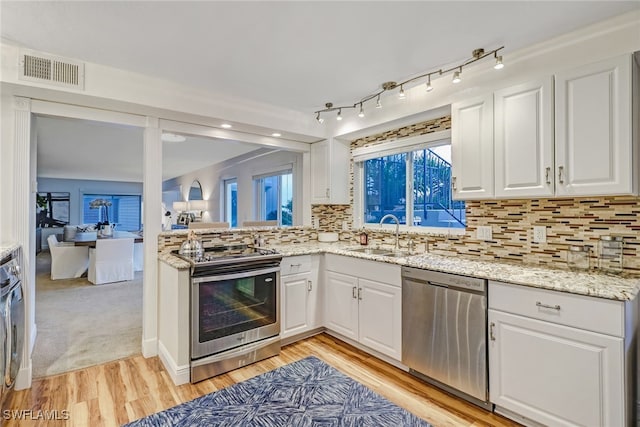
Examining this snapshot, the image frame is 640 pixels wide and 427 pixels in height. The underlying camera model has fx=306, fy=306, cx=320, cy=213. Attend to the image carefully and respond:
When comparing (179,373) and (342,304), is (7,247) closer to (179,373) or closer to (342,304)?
(179,373)

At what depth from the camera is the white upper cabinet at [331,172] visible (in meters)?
3.70

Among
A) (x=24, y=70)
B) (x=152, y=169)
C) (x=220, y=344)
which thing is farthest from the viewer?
(x=152, y=169)

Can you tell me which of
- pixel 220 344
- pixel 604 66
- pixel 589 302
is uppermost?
pixel 604 66

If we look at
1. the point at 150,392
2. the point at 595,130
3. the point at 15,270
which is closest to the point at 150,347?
the point at 150,392

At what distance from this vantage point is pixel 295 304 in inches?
119

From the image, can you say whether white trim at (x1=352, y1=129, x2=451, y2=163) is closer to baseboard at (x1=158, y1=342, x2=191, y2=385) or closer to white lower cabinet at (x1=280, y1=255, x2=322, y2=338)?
white lower cabinet at (x1=280, y1=255, x2=322, y2=338)

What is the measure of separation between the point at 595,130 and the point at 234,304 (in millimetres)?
2776

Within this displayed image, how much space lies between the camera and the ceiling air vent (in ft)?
6.84

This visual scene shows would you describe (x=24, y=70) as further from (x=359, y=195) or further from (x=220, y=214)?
(x=220, y=214)

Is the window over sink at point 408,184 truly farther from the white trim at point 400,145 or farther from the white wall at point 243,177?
the white wall at point 243,177

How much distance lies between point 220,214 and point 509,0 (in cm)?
668

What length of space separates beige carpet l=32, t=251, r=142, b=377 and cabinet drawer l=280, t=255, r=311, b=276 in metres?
1.55

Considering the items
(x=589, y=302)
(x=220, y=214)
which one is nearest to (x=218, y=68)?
(x=589, y=302)

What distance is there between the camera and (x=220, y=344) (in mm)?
2492
